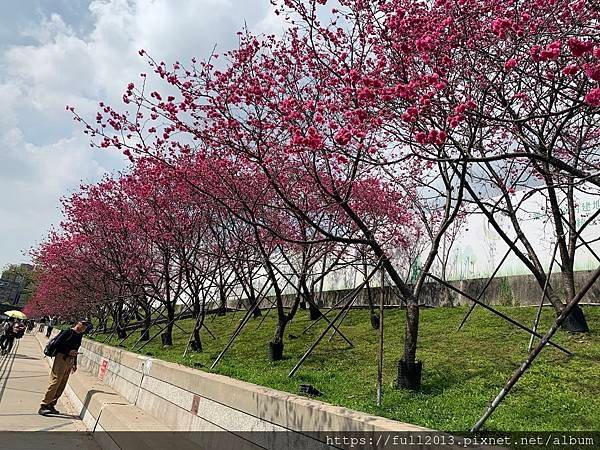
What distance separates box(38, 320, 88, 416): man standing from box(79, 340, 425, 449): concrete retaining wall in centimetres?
133

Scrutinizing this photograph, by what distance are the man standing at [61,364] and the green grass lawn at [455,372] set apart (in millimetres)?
2723

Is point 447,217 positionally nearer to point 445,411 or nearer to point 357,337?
point 445,411

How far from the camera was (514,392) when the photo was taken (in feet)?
19.9

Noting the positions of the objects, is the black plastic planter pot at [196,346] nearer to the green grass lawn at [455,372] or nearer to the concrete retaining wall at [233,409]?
the green grass lawn at [455,372]

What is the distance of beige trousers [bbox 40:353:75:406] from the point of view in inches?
352

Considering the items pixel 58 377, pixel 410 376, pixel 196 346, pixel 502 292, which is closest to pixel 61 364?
pixel 58 377

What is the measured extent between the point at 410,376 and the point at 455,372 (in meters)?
1.05

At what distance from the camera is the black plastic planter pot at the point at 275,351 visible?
10.1 metres

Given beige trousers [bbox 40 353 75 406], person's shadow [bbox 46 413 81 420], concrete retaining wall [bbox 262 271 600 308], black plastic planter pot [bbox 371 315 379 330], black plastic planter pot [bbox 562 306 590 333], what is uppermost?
concrete retaining wall [bbox 262 271 600 308]

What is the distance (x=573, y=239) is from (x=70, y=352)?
964cm

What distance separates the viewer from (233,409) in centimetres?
578

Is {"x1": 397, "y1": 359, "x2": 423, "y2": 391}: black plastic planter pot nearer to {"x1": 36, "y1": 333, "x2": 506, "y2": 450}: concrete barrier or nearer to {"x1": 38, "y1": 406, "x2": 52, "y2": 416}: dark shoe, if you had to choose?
{"x1": 36, "y1": 333, "x2": 506, "y2": 450}: concrete barrier

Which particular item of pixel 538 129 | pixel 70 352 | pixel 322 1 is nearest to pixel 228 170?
pixel 322 1

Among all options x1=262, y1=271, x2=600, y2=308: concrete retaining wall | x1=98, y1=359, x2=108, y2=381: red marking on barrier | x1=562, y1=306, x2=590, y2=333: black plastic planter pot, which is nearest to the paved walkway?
x1=98, y1=359, x2=108, y2=381: red marking on barrier
